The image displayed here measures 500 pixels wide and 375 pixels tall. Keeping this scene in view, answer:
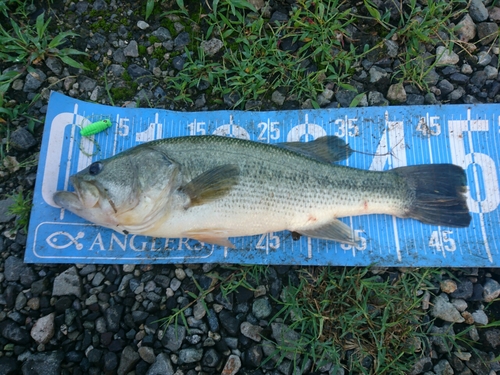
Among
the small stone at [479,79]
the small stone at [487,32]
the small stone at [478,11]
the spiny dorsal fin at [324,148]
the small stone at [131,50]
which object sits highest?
the small stone at [478,11]

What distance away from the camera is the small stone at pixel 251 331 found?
11.1 ft

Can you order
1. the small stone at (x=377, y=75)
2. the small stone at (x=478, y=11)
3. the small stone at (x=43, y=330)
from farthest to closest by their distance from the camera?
1. the small stone at (x=478, y=11)
2. the small stone at (x=377, y=75)
3. the small stone at (x=43, y=330)

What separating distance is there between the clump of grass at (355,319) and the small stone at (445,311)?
16cm

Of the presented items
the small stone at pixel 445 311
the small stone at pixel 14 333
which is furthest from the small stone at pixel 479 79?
the small stone at pixel 14 333

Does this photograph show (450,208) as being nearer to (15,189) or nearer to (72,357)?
(72,357)

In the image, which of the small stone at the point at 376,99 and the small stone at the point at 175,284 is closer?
the small stone at the point at 175,284

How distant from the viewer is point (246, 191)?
321cm

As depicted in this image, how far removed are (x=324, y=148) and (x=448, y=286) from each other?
186cm

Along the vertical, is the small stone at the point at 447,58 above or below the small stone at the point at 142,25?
below

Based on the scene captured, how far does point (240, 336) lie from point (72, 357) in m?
1.61

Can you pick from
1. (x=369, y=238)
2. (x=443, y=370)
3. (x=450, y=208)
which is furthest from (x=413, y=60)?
(x=443, y=370)

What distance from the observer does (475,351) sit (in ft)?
10.9

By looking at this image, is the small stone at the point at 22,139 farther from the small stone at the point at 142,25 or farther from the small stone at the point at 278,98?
the small stone at the point at 278,98

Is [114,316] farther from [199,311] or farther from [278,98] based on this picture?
[278,98]
